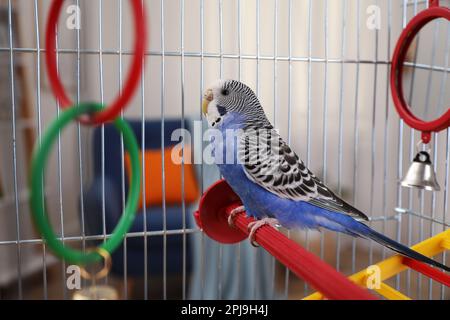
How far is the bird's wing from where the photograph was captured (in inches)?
36.3

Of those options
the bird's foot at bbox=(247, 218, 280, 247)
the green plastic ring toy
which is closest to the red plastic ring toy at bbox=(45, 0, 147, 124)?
the green plastic ring toy

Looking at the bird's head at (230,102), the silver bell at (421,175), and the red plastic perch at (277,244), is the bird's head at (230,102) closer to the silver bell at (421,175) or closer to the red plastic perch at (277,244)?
the red plastic perch at (277,244)

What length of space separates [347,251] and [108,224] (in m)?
1.26

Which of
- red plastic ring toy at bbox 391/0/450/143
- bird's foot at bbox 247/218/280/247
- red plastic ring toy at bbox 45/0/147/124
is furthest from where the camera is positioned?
red plastic ring toy at bbox 391/0/450/143

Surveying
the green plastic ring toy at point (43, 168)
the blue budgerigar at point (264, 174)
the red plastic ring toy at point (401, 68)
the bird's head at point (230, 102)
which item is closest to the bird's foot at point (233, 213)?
the blue budgerigar at point (264, 174)

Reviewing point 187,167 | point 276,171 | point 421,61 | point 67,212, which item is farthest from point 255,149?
point 67,212

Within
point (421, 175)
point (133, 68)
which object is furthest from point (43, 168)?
point (421, 175)

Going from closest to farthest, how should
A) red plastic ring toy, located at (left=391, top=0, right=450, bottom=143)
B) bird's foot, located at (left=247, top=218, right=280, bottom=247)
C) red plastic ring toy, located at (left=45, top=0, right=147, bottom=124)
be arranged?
red plastic ring toy, located at (left=45, top=0, right=147, bottom=124)
bird's foot, located at (left=247, top=218, right=280, bottom=247)
red plastic ring toy, located at (left=391, top=0, right=450, bottom=143)

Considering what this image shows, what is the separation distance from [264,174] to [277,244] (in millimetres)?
255

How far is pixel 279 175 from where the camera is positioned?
93cm

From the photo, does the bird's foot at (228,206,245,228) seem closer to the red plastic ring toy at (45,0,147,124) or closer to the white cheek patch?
the white cheek patch

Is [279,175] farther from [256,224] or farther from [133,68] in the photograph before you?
[133,68]

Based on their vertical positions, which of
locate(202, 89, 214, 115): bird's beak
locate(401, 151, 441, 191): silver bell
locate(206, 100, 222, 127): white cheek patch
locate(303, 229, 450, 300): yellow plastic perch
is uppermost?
locate(202, 89, 214, 115): bird's beak
